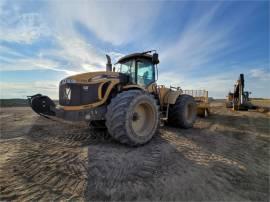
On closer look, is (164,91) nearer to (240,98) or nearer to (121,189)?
(121,189)

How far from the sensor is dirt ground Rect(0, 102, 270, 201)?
262 centimetres

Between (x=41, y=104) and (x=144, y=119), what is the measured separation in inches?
113

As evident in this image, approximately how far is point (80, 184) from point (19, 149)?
2267 millimetres

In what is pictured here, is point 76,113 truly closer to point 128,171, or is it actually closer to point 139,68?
point 128,171

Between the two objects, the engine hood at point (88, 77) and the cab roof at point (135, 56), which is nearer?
the engine hood at point (88, 77)

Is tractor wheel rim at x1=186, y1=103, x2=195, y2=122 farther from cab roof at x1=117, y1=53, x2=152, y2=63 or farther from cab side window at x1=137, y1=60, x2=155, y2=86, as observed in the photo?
cab roof at x1=117, y1=53, x2=152, y2=63

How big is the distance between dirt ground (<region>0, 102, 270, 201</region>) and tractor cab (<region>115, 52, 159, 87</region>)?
2211 millimetres

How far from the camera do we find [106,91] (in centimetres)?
440

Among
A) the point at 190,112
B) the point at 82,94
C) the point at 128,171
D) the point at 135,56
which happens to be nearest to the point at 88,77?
the point at 82,94

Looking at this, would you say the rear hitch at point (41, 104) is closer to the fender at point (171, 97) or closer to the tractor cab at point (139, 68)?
the tractor cab at point (139, 68)

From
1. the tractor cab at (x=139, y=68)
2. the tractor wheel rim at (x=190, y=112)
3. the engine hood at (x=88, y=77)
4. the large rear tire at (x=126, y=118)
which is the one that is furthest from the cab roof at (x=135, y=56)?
the tractor wheel rim at (x=190, y=112)

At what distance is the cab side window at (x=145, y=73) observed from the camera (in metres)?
6.08

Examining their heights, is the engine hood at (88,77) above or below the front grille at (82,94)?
above

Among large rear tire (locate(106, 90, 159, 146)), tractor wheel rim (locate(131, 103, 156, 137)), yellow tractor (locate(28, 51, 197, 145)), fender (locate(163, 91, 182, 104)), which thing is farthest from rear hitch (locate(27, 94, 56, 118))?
fender (locate(163, 91, 182, 104))
